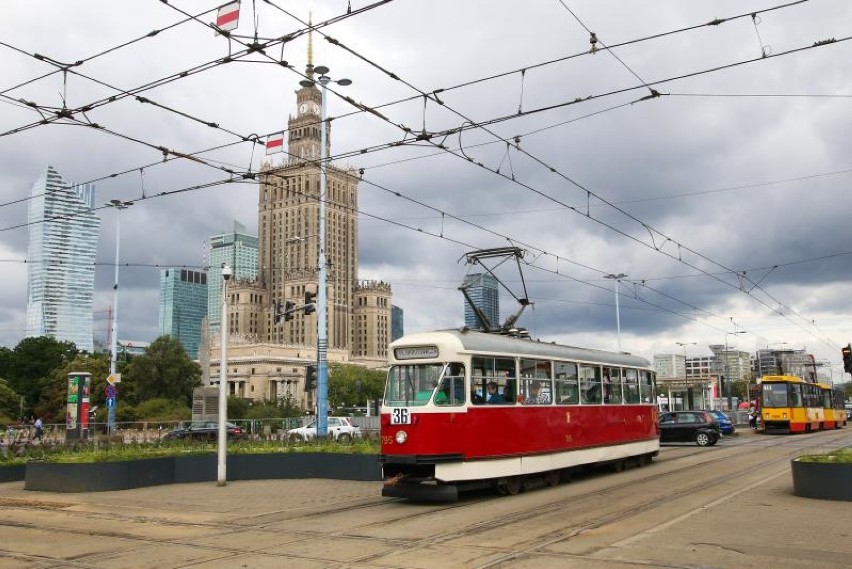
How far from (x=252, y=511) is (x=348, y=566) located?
574 centimetres

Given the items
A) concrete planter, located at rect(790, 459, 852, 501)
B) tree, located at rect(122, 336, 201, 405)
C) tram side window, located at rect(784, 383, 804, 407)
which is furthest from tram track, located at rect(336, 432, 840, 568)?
tree, located at rect(122, 336, 201, 405)

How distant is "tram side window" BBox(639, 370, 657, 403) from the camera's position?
22.9m

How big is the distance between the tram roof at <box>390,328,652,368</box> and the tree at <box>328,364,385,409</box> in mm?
87402

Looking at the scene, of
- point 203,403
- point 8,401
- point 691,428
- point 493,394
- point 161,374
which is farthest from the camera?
point 161,374

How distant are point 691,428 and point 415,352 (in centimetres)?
2156

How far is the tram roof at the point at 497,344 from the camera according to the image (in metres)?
15.1

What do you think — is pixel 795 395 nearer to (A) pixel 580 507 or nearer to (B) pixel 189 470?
(A) pixel 580 507

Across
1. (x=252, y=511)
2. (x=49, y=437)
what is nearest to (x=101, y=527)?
(x=252, y=511)

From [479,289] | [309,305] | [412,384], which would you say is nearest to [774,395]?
[479,289]

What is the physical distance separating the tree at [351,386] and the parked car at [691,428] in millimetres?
73649

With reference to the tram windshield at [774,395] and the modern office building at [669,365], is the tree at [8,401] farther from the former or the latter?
the modern office building at [669,365]

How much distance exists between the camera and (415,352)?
15281 millimetres

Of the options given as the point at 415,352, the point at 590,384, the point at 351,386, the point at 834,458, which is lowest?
the point at 834,458

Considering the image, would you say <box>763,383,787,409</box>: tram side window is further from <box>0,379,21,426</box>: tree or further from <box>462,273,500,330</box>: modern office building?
<box>0,379,21,426</box>: tree
